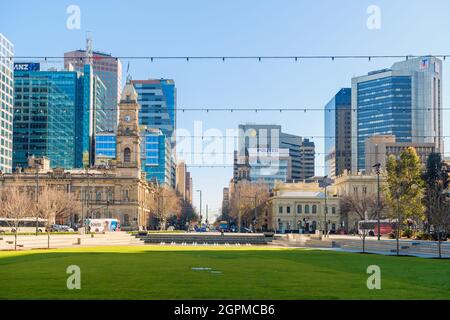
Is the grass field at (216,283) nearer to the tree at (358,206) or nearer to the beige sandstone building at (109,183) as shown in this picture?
the tree at (358,206)

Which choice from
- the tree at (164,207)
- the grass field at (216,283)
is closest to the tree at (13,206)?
the tree at (164,207)

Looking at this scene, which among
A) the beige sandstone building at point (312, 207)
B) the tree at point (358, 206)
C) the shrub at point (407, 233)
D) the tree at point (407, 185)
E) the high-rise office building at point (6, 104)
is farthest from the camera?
the high-rise office building at point (6, 104)

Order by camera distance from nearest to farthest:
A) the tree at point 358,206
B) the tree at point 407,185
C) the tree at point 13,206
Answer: the tree at point 407,185 < the tree at point 13,206 < the tree at point 358,206

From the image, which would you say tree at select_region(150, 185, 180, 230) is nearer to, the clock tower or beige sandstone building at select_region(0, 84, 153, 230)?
beige sandstone building at select_region(0, 84, 153, 230)

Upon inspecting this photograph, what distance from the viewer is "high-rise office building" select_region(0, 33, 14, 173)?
171875mm

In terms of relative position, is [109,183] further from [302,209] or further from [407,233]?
[407,233]

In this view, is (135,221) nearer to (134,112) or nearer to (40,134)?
(134,112)

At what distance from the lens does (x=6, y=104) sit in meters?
→ 177

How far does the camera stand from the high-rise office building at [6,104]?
172 meters

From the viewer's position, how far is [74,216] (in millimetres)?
162750

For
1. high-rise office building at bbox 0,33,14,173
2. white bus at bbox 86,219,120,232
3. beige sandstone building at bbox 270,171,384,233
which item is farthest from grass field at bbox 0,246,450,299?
high-rise office building at bbox 0,33,14,173

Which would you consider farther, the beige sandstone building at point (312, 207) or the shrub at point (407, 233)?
the beige sandstone building at point (312, 207)
